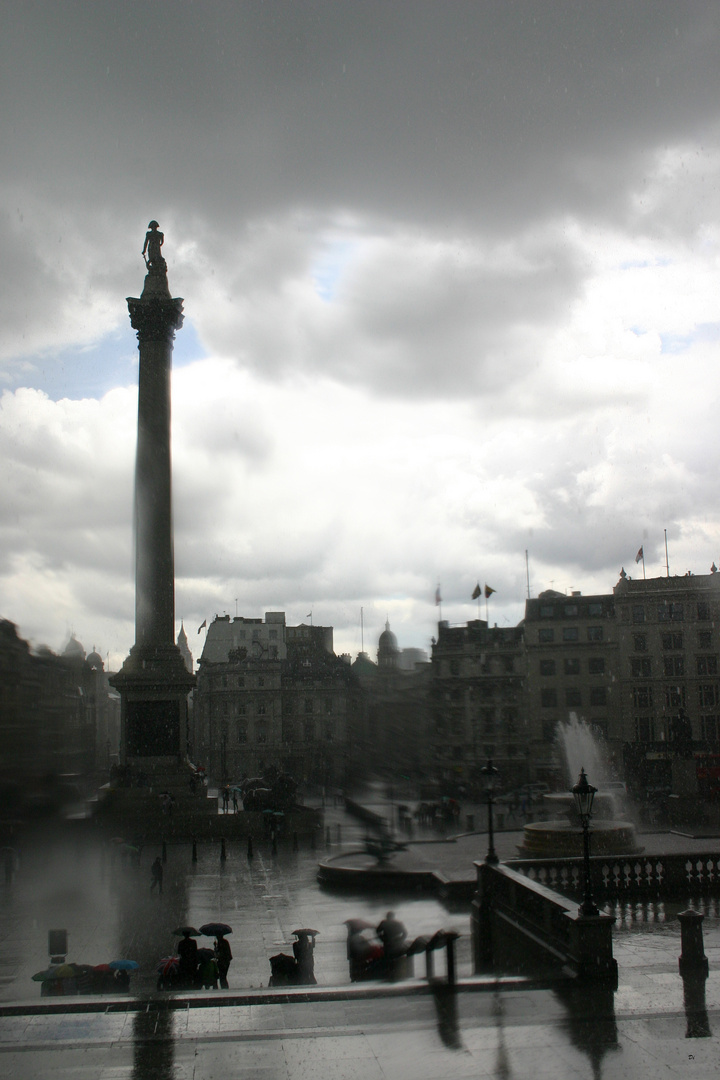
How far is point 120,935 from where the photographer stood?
21.0 m

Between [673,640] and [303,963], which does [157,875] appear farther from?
[673,640]

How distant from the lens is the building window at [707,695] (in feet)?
→ 251

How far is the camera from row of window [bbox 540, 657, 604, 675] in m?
80.1

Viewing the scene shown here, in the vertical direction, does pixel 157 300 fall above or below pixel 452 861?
above

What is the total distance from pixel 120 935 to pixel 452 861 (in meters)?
12.3

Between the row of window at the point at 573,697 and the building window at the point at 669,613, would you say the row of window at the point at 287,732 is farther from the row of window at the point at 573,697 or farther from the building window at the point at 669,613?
the building window at the point at 669,613

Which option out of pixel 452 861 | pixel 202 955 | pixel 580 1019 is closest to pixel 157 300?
pixel 452 861

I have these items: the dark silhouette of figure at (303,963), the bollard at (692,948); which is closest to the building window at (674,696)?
the bollard at (692,948)

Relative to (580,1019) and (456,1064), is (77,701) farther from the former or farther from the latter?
(580,1019)

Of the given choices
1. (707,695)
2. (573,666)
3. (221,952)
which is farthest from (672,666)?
(221,952)

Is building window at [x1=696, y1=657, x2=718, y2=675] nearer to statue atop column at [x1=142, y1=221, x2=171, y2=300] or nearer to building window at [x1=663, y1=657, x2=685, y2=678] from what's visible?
building window at [x1=663, y1=657, x2=685, y2=678]

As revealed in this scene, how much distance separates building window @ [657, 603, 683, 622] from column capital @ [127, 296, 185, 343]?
1872 inches

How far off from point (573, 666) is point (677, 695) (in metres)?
8.61

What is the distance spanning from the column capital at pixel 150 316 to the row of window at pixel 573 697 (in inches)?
1763
